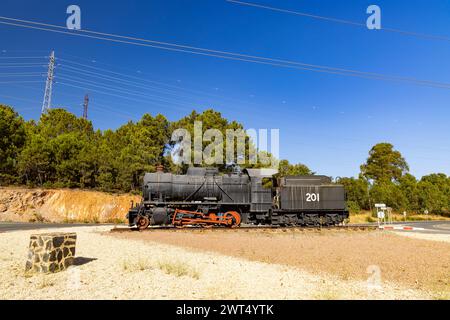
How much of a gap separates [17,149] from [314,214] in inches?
1460

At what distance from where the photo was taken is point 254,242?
14.9 meters

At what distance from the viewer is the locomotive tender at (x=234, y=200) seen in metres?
20.5

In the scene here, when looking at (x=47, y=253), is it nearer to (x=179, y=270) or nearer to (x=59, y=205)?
(x=179, y=270)

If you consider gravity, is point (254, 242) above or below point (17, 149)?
below

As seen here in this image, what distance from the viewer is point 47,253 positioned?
8188mm

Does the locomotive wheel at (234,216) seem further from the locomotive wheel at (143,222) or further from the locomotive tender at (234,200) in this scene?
the locomotive wheel at (143,222)

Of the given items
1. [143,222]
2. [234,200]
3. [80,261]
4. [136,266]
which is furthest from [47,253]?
[234,200]

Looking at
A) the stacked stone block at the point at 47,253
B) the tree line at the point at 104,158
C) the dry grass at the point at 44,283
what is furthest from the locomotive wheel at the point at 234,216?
the tree line at the point at 104,158

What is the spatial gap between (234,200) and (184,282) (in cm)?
1415

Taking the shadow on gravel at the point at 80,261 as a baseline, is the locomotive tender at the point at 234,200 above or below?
above

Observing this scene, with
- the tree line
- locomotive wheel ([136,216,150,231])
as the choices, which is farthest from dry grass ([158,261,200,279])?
the tree line

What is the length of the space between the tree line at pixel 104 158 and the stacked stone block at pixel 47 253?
31.4 m
